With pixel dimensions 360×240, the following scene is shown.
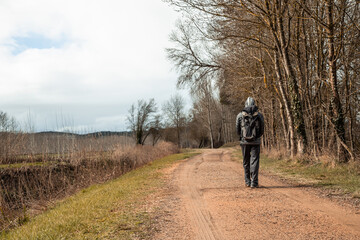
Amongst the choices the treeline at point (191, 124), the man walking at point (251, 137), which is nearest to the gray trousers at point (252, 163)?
the man walking at point (251, 137)

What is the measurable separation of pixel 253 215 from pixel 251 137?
3057 mm

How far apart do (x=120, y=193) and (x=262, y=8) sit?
1038cm

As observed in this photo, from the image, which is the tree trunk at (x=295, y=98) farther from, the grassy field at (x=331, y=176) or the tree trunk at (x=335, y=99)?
the tree trunk at (x=335, y=99)

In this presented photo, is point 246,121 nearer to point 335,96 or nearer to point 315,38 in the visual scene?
point 335,96

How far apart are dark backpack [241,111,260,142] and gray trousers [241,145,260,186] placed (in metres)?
0.29

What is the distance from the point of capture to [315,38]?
1516 cm

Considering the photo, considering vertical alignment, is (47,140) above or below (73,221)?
above

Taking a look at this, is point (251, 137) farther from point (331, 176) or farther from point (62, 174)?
point (62, 174)

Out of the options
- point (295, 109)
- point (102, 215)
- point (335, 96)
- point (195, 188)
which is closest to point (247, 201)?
point (195, 188)

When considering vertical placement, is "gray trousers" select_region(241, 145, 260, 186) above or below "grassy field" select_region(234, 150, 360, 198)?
above

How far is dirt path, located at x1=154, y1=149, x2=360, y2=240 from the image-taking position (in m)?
4.67

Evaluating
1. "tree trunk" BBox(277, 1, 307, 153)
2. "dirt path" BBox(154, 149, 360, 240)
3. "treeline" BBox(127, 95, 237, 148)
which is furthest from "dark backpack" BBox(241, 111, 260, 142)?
"treeline" BBox(127, 95, 237, 148)

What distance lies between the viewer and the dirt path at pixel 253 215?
4672mm

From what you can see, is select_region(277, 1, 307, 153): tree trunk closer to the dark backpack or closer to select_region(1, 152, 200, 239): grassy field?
the dark backpack
